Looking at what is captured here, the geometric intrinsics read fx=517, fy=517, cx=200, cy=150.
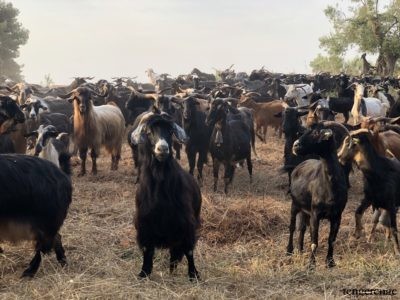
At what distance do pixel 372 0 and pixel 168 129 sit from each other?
44343 millimetres

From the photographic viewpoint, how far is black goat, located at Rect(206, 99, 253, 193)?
10.5 meters

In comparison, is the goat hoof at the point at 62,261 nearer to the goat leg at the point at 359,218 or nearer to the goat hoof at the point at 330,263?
the goat hoof at the point at 330,263

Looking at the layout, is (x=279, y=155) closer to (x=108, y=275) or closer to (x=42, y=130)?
(x=42, y=130)

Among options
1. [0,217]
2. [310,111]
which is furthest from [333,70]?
[0,217]

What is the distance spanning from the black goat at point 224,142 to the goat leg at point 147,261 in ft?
16.4

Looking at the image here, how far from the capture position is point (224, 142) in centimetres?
1055

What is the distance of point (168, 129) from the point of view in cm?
521

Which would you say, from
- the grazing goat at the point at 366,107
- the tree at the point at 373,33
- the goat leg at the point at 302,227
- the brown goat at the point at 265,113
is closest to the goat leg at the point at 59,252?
the goat leg at the point at 302,227

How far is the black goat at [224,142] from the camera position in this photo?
10.5 metres

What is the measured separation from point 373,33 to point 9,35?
32248mm

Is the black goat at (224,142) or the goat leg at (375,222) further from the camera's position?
the black goat at (224,142)

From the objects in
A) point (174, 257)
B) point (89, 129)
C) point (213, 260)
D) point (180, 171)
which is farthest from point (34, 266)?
point (89, 129)

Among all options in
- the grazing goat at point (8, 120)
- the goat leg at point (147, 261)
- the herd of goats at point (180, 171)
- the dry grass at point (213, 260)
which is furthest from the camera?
the grazing goat at point (8, 120)

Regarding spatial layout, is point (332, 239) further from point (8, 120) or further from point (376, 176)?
point (8, 120)
